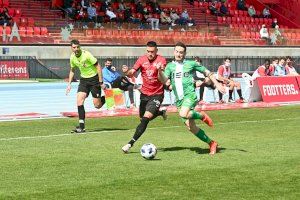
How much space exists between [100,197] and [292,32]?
162 feet

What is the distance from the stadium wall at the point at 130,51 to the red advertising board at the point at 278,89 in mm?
17151

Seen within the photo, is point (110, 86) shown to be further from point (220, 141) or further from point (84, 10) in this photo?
point (84, 10)

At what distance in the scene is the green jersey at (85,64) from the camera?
18.0 m

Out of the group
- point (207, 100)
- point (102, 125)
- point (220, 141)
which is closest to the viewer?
point (220, 141)

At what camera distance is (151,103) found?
14312 millimetres

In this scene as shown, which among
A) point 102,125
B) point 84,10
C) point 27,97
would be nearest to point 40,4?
point 84,10

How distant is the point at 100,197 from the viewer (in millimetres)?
8977

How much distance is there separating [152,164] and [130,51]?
3537 centimetres

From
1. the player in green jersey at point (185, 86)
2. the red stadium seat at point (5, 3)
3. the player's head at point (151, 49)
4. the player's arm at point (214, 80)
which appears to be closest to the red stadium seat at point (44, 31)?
the red stadium seat at point (5, 3)

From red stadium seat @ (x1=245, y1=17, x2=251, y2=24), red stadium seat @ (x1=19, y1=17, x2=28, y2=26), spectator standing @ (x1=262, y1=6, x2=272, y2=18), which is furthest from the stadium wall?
spectator standing @ (x1=262, y1=6, x2=272, y2=18)

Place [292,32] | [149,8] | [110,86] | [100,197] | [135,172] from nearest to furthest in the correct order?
1. [100,197]
2. [135,172]
3. [110,86]
4. [149,8]
5. [292,32]

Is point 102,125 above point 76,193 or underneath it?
underneath

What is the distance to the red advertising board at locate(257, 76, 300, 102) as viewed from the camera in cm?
2917

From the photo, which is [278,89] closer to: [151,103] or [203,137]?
[151,103]
